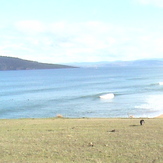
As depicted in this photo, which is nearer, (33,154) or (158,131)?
(33,154)

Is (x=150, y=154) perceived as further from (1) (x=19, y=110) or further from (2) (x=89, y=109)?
(1) (x=19, y=110)

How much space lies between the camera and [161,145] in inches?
337

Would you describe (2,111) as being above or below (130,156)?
below

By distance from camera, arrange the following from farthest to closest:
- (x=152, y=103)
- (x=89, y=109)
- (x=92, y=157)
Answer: (x=152, y=103)
(x=89, y=109)
(x=92, y=157)

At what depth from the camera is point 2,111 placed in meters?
46.1

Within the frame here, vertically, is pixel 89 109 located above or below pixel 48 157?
below

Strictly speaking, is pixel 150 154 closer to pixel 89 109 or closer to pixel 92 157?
pixel 92 157

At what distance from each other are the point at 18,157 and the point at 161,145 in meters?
4.01

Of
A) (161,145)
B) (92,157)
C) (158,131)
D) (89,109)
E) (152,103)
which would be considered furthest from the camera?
(152,103)

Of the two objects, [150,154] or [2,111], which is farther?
[2,111]

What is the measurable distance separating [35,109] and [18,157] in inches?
1535

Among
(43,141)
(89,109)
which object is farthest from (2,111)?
(43,141)

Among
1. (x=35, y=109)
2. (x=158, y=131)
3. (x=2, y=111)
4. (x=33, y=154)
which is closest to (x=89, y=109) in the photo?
(x=35, y=109)

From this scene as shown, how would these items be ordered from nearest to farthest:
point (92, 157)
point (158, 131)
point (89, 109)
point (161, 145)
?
point (92, 157) → point (161, 145) → point (158, 131) → point (89, 109)
